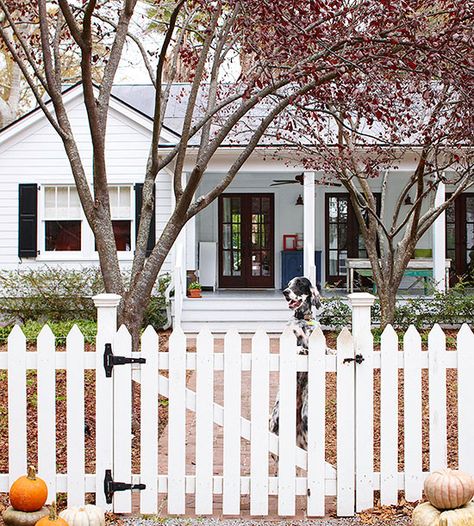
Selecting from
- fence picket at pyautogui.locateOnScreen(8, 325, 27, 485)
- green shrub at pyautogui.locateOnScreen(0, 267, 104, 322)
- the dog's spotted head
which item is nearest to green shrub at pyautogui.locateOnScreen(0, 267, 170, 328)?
green shrub at pyautogui.locateOnScreen(0, 267, 104, 322)

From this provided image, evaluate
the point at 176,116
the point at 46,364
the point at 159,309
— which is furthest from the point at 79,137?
the point at 46,364

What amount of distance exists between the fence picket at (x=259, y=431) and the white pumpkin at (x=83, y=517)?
3.01 feet

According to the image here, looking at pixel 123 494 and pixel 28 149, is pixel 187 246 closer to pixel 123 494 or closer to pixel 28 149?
pixel 28 149

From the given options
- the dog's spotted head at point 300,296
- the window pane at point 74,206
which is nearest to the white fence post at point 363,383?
the dog's spotted head at point 300,296

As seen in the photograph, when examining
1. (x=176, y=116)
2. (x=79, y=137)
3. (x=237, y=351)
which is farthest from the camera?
(x=176, y=116)

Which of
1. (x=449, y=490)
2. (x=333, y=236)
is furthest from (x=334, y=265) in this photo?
(x=449, y=490)

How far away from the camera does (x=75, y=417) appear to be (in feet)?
13.4

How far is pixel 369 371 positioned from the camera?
407cm

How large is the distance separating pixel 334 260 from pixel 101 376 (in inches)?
527

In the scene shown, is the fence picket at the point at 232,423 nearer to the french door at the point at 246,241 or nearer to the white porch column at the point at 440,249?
the white porch column at the point at 440,249

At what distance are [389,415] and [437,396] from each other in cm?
30

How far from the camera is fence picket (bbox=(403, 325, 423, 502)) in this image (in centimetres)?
406

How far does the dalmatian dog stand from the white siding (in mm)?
9818

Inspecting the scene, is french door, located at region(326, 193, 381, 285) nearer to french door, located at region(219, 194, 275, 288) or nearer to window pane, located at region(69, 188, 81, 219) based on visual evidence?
french door, located at region(219, 194, 275, 288)
